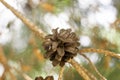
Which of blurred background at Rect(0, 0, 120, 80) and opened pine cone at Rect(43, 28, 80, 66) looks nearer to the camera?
opened pine cone at Rect(43, 28, 80, 66)

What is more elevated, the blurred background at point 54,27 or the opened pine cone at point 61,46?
the blurred background at point 54,27

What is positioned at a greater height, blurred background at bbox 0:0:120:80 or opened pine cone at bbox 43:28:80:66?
blurred background at bbox 0:0:120:80

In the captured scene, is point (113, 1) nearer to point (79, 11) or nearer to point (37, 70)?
point (79, 11)

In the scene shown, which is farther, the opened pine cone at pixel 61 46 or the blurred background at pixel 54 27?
the blurred background at pixel 54 27

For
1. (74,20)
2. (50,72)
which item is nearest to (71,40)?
(50,72)
